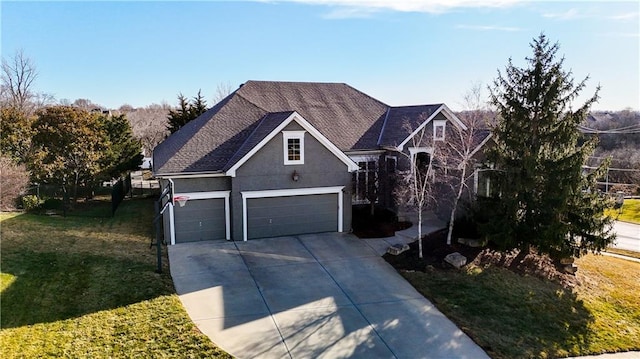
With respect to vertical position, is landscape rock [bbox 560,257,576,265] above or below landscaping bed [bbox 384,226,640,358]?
above

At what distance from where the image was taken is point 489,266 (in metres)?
15.9

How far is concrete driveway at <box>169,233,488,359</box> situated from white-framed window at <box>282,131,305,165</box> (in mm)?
3726

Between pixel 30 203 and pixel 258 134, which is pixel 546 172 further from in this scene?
pixel 30 203

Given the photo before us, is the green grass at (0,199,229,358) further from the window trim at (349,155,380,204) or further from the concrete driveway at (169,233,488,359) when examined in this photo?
the window trim at (349,155,380,204)

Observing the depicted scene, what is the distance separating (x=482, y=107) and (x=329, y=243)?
8.80m

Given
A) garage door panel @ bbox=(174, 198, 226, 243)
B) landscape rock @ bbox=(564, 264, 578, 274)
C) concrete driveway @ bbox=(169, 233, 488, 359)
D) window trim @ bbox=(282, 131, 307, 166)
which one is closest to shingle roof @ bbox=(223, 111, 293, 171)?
window trim @ bbox=(282, 131, 307, 166)

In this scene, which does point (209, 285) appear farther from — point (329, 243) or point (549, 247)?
point (549, 247)

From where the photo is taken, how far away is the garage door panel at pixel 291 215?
60.7 ft

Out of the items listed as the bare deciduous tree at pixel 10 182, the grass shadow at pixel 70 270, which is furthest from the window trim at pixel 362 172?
the bare deciduous tree at pixel 10 182

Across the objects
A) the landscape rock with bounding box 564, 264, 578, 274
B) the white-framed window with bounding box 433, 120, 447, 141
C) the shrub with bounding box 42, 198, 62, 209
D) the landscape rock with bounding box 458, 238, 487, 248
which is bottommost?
the landscape rock with bounding box 564, 264, 578, 274

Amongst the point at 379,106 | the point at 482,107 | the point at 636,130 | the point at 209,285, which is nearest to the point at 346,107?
the point at 379,106

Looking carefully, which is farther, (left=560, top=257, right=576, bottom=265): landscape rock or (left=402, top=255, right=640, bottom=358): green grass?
(left=560, top=257, right=576, bottom=265): landscape rock

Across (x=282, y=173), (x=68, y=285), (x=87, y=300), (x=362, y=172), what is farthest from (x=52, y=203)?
(x=362, y=172)

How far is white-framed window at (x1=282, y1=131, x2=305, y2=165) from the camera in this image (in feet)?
60.1
